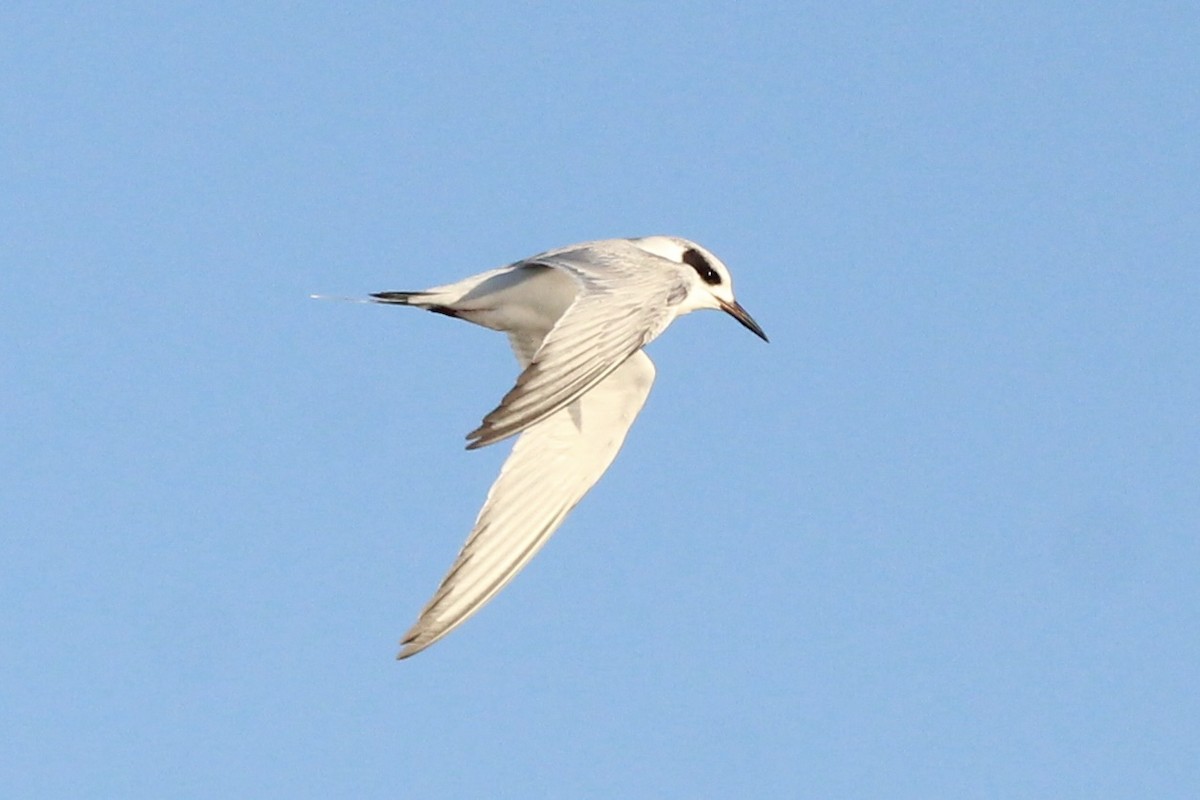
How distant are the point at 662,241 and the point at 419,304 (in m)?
1.80

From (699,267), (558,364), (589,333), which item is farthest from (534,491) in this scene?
(558,364)

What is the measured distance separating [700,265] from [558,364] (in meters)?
3.57

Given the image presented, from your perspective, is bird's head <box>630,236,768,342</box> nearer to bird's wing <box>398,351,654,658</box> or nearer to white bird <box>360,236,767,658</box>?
white bird <box>360,236,767,658</box>

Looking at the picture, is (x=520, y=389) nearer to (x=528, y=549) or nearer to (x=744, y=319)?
(x=528, y=549)

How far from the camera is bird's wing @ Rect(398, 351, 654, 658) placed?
1162cm

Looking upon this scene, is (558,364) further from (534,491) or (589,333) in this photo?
(534,491)

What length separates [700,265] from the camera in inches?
529

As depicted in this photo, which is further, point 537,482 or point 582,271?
point 537,482

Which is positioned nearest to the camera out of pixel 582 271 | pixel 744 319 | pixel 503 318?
pixel 582 271

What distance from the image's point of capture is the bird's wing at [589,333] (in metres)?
9.68

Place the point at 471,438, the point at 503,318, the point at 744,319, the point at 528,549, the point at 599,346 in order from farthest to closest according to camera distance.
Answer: the point at 744,319, the point at 503,318, the point at 528,549, the point at 599,346, the point at 471,438

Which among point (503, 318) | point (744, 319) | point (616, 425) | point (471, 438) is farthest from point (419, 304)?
point (471, 438)

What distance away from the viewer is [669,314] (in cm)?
1097

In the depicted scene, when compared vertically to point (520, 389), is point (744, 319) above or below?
below
